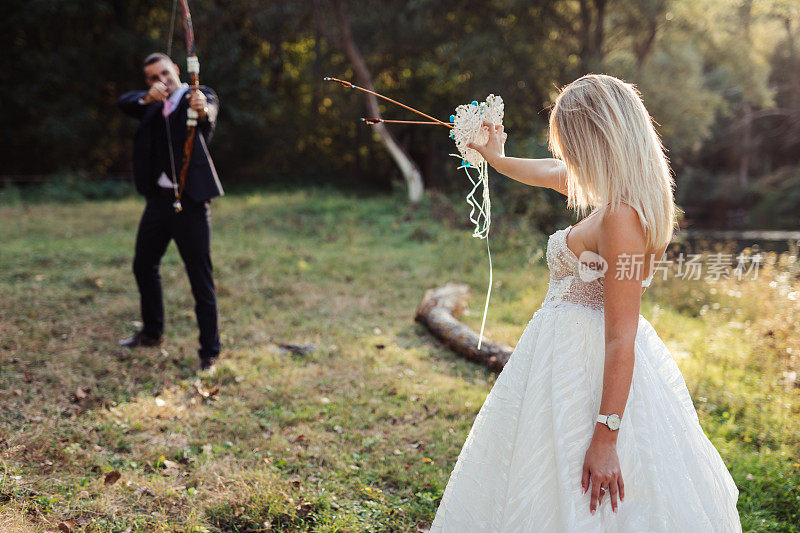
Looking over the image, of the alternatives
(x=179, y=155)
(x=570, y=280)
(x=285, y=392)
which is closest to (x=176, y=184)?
(x=179, y=155)

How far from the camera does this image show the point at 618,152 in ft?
5.95

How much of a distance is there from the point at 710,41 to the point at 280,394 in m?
15.5

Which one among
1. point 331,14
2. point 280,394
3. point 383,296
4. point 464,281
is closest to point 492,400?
point 280,394

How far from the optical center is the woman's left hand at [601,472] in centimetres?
181

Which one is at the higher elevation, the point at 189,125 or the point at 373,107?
the point at 373,107

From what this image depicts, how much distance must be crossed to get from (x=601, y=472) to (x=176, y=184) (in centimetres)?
376

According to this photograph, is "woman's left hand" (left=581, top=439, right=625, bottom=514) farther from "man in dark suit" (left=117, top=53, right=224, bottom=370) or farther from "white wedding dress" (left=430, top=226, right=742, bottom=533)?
"man in dark suit" (left=117, top=53, right=224, bottom=370)

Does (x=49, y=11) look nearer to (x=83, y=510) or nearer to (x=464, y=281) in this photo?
(x=464, y=281)

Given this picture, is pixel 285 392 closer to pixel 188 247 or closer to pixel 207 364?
pixel 207 364

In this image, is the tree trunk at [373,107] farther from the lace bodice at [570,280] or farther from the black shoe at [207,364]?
the lace bodice at [570,280]

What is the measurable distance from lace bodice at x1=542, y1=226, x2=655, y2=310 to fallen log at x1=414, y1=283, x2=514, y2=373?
2.77m

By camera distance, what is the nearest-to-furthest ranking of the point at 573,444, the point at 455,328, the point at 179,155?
the point at 573,444
the point at 179,155
the point at 455,328

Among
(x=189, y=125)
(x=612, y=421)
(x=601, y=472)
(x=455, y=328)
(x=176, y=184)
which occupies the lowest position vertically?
(x=455, y=328)

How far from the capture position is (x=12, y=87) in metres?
16.8
